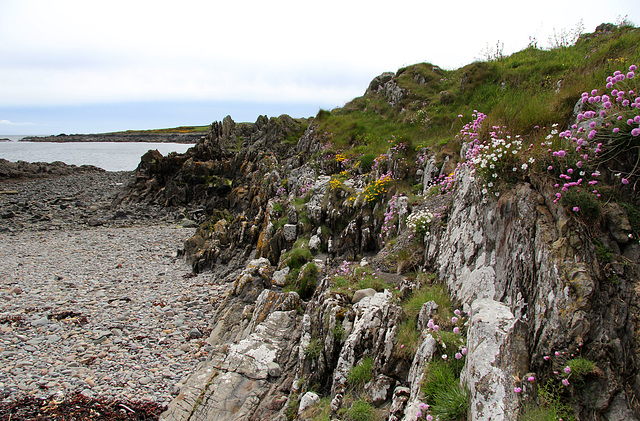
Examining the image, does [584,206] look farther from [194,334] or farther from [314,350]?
[194,334]

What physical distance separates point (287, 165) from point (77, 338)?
18799mm

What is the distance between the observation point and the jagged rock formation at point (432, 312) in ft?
14.2

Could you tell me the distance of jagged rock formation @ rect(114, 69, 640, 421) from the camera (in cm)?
433

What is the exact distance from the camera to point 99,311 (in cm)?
1614

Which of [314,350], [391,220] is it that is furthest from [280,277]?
[314,350]

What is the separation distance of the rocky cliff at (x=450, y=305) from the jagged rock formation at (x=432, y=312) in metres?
0.03

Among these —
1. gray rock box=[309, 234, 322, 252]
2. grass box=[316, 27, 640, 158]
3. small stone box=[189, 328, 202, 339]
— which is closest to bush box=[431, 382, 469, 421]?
grass box=[316, 27, 640, 158]

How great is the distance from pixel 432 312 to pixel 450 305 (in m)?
0.51

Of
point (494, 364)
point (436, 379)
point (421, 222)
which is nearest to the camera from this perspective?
point (494, 364)

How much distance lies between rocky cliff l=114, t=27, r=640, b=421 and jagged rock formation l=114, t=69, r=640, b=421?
3 centimetres

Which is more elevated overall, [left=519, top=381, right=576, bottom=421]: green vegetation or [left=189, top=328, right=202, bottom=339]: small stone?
[left=519, top=381, right=576, bottom=421]: green vegetation

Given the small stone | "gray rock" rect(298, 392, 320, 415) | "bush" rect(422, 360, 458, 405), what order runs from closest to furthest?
"bush" rect(422, 360, 458, 405), "gray rock" rect(298, 392, 320, 415), the small stone

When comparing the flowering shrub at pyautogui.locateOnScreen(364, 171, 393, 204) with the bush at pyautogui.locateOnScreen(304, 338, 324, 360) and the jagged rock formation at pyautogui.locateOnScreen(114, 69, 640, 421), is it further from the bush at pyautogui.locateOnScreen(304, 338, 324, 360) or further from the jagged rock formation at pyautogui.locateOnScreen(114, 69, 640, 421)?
the bush at pyautogui.locateOnScreen(304, 338, 324, 360)

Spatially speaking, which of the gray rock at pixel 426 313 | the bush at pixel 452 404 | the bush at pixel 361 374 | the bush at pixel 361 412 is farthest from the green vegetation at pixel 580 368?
the bush at pixel 361 374
